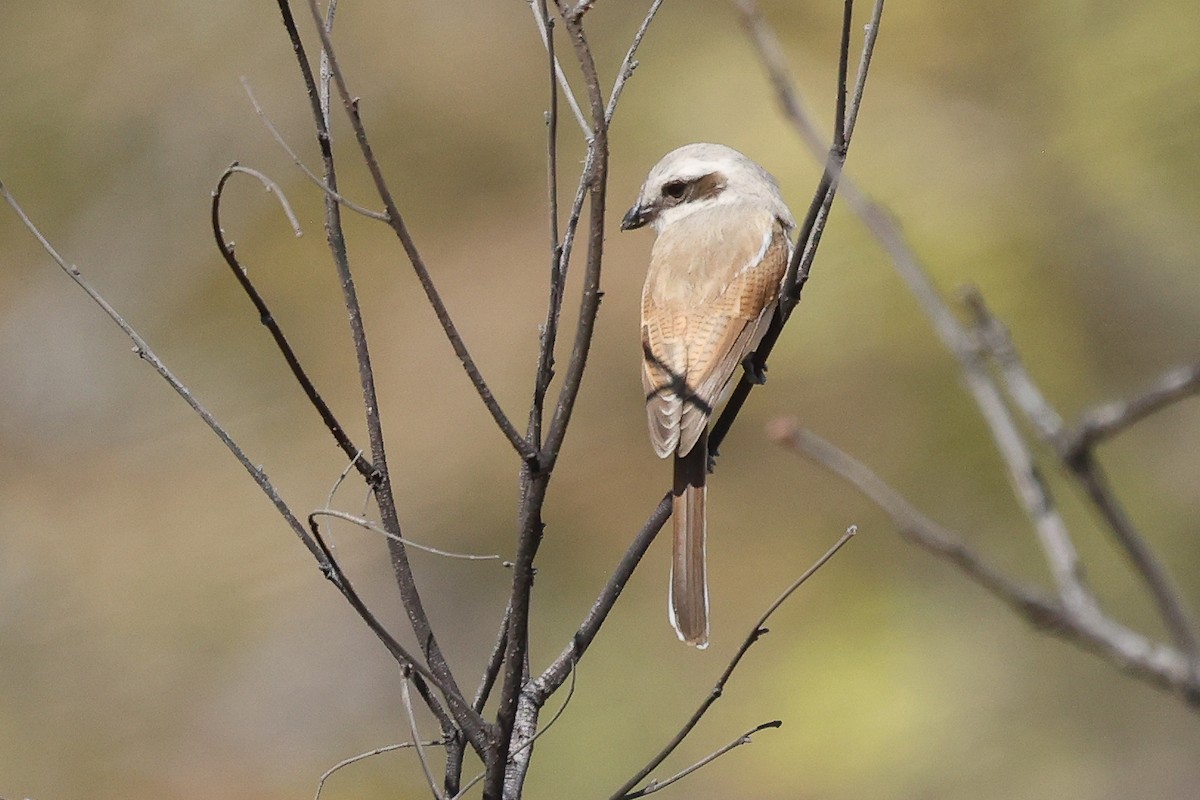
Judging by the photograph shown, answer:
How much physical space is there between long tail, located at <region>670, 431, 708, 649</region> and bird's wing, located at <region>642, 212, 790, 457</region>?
0.07 metres

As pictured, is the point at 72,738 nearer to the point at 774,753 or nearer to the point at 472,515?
the point at 472,515

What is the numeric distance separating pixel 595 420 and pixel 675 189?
13.7ft

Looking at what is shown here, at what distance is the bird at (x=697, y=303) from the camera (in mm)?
3377

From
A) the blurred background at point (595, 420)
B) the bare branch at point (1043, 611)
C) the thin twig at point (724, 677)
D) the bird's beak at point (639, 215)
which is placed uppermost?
the bare branch at point (1043, 611)

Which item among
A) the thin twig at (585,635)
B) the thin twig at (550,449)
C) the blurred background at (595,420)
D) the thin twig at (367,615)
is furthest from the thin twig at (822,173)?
the blurred background at (595,420)

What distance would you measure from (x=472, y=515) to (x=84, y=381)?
3541 millimetres

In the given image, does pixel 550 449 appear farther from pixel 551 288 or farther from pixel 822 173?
pixel 822 173

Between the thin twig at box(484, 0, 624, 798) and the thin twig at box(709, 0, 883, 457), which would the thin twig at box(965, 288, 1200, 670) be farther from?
the thin twig at box(484, 0, 624, 798)

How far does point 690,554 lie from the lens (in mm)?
3348

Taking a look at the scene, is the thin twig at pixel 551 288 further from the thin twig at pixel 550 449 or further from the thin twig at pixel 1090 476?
the thin twig at pixel 1090 476

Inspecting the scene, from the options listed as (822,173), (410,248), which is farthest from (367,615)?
(822,173)

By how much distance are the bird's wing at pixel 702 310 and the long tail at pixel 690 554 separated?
0.07 meters

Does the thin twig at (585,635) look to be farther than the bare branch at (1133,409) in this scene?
Yes

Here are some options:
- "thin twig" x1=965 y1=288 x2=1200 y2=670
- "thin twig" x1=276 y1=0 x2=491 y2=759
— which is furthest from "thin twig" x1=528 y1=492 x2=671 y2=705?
"thin twig" x1=965 y1=288 x2=1200 y2=670
